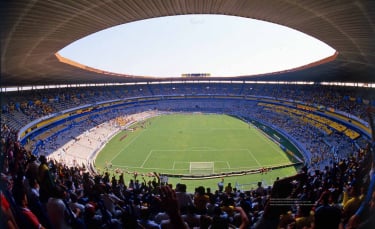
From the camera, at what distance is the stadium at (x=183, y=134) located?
3982 mm

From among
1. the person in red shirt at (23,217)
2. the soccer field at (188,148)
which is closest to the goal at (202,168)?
the soccer field at (188,148)

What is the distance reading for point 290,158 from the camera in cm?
2697

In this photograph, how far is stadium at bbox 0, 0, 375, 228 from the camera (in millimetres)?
3982

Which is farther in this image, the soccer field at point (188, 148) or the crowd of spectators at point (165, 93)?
the soccer field at point (188, 148)

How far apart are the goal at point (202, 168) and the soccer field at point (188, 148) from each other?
9cm

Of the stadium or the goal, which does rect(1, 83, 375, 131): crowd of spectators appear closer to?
the stadium

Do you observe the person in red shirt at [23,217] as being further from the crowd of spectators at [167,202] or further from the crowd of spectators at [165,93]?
the crowd of spectators at [165,93]

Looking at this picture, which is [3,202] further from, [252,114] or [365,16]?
[252,114]

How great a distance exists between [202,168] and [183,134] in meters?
15.0

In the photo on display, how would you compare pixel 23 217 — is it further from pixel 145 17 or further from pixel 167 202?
pixel 145 17

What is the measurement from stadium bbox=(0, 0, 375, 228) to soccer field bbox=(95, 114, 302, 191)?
0.20 meters

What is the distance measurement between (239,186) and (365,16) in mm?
13515

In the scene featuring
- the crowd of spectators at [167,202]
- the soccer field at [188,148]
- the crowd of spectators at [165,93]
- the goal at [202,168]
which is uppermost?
the crowd of spectators at [165,93]

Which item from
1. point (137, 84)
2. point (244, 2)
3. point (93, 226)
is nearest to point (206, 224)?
point (93, 226)
